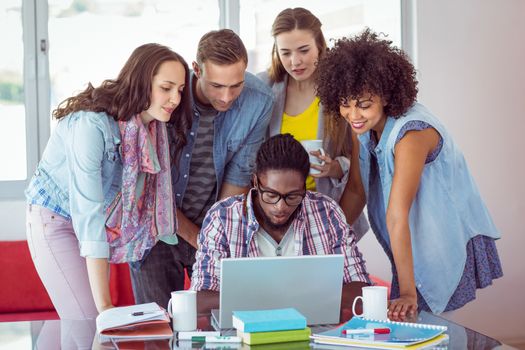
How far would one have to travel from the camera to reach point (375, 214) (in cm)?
243

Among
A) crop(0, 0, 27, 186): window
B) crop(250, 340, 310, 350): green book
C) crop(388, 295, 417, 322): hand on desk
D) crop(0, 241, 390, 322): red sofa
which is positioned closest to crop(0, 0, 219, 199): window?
crop(0, 0, 27, 186): window

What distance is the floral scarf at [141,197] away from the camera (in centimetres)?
240

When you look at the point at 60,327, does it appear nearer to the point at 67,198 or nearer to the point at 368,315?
the point at 67,198

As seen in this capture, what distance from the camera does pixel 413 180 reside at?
2.12 meters

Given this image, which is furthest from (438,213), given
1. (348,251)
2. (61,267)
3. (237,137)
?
(61,267)

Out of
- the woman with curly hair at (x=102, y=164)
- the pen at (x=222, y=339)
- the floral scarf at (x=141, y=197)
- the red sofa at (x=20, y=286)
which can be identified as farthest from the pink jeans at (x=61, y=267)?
the red sofa at (x=20, y=286)

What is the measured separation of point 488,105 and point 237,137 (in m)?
2.25

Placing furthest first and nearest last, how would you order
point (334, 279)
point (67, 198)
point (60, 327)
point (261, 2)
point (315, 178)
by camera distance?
point (261, 2), point (315, 178), point (67, 198), point (60, 327), point (334, 279)

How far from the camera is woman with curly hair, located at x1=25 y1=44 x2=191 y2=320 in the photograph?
2301 mm

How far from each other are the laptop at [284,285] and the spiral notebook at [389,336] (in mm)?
94

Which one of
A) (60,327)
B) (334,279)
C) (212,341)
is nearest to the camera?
(212,341)

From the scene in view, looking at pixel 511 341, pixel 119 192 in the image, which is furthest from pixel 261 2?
pixel 511 341

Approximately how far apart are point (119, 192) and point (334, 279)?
2.82ft

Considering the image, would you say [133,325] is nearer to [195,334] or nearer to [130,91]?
[195,334]
